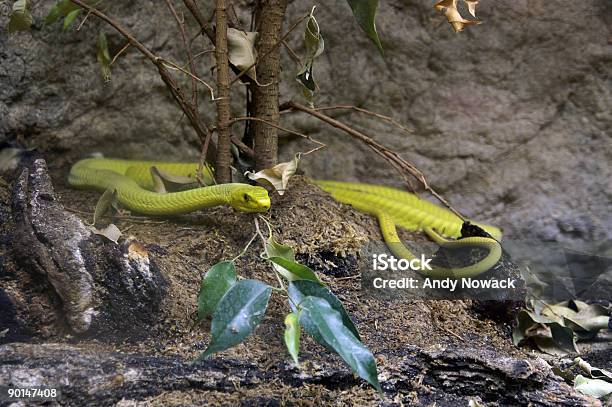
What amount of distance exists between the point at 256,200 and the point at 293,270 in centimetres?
37

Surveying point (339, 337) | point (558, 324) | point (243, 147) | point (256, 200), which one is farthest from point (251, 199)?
point (558, 324)

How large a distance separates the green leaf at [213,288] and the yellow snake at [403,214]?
639mm

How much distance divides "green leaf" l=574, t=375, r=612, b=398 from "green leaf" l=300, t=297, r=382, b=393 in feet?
2.11

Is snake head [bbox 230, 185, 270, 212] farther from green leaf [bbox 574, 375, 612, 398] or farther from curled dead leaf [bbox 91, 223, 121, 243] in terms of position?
green leaf [bbox 574, 375, 612, 398]

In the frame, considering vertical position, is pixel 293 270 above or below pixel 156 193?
above

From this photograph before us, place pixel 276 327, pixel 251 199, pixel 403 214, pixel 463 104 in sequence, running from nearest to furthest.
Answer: pixel 276 327 < pixel 251 199 < pixel 403 214 < pixel 463 104

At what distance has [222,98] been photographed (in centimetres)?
168

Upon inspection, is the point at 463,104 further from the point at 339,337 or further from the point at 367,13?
the point at 339,337

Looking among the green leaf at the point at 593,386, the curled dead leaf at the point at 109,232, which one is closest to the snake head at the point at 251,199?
the curled dead leaf at the point at 109,232

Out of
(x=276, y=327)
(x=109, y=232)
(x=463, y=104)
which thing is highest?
(x=463, y=104)

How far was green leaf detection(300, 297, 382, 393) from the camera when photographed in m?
1.08

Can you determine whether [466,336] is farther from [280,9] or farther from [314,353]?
[280,9]

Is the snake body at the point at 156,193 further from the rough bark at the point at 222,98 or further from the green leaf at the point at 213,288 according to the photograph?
the green leaf at the point at 213,288

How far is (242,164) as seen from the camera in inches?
71.2
